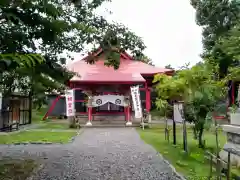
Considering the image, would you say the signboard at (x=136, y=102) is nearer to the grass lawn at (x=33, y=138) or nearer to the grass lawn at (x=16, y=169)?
the grass lawn at (x=33, y=138)

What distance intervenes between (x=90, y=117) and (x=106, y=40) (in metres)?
12.8

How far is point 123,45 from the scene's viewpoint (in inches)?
266

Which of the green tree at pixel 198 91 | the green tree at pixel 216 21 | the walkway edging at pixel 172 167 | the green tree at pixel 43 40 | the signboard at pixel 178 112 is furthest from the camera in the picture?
the green tree at pixel 216 21

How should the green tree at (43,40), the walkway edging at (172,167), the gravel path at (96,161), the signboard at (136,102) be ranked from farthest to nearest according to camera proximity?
the signboard at (136,102) < the gravel path at (96,161) < the walkway edging at (172,167) < the green tree at (43,40)

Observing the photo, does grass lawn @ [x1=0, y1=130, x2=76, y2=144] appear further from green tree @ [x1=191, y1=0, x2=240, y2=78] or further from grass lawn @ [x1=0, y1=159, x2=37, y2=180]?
green tree @ [x1=191, y1=0, x2=240, y2=78]

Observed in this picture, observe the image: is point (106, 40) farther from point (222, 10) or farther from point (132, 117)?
point (222, 10)

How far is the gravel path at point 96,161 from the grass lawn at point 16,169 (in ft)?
0.88

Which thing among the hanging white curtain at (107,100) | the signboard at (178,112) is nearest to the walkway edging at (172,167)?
the signboard at (178,112)

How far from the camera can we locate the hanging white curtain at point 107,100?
1839 cm

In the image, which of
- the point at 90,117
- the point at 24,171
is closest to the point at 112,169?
the point at 24,171

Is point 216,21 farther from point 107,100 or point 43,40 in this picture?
point 43,40

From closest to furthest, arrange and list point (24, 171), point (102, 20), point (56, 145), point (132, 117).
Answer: point (24, 171)
point (102, 20)
point (56, 145)
point (132, 117)

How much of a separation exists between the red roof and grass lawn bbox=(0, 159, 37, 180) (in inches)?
404

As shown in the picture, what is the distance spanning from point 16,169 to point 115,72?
45.8 feet
